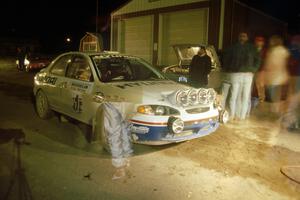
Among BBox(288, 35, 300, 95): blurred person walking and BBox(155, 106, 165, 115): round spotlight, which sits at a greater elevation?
BBox(288, 35, 300, 95): blurred person walking

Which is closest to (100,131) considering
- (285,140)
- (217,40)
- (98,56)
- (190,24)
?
(98,56)

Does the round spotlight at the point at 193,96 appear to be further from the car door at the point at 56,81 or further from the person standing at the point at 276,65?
the person standing at the point at 276,65

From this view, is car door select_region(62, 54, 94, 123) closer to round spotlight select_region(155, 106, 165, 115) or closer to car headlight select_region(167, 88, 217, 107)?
round spotlight select_region(155, 106, 165, 115)

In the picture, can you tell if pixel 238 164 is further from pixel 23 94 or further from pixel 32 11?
pixel 32 11

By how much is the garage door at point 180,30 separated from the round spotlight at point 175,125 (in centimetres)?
955

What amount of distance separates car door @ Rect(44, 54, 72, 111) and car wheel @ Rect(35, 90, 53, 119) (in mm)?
210

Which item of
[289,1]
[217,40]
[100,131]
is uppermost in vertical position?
[289,1]

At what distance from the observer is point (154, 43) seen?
16.0 meters

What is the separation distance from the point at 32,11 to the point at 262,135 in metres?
51.3

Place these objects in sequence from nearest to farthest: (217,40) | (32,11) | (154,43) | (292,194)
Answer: (292,194) < (217,40) < (154,43) < (32,11)

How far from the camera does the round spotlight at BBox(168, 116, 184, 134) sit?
4633 mm

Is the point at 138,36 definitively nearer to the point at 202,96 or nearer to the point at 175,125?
the point at 202,96

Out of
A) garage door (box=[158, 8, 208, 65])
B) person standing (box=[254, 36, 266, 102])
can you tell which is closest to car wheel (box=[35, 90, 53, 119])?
person standing (box=[254, 36, 266, 102])

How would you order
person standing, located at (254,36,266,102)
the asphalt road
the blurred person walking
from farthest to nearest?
person standing, located at (254,36,266,102) → the blurred person walking → the asphalt road
